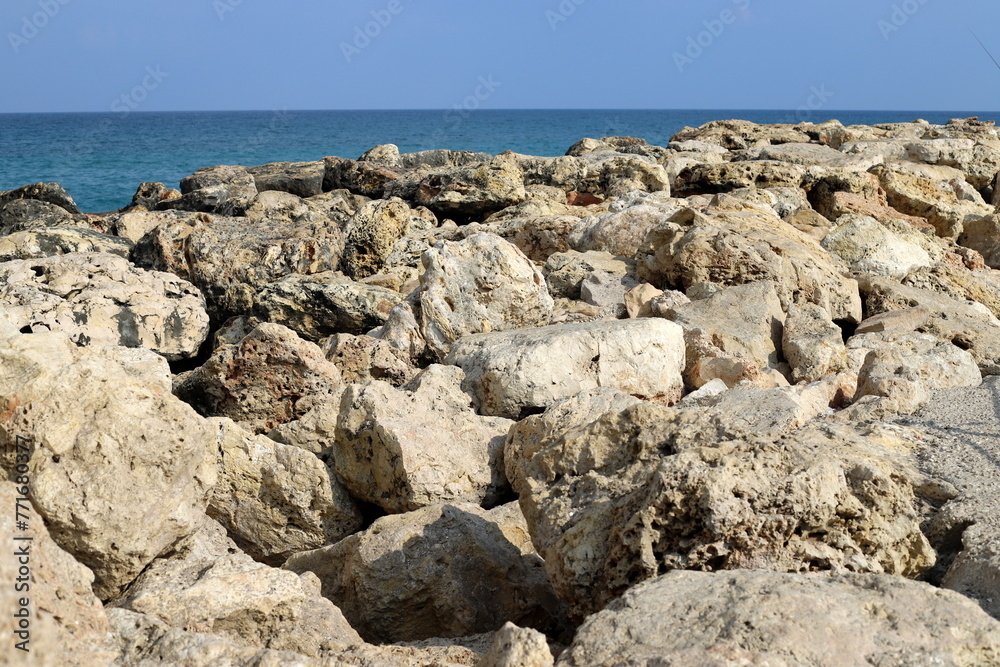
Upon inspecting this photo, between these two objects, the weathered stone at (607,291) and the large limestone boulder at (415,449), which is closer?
the large limestone boulder at (415,449)

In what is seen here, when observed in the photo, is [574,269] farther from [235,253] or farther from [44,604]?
[44,604]

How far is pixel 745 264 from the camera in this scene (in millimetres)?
6297

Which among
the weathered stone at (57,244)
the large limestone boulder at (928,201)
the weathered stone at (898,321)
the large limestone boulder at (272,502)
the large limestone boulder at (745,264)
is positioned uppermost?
the large limestone boulder at (928,201)

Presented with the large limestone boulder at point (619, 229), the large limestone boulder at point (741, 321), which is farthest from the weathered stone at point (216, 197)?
the large limestone boulder at point (741, 321)

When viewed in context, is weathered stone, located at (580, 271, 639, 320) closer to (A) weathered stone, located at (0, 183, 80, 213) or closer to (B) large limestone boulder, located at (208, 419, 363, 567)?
(B) large limestone boulder, located at (208, 419, 363, 567)

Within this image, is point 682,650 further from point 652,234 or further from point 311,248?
point 311,248

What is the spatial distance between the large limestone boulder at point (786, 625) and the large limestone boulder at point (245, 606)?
1.00 metres

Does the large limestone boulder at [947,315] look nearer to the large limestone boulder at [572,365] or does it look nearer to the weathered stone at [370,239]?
the large limestone boulder at [572,365]

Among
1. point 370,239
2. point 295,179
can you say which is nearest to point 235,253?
point 370,239

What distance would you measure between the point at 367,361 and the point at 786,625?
3.66 metres

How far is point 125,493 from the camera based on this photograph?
284 centimetres

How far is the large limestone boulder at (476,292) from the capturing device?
5.73 metres

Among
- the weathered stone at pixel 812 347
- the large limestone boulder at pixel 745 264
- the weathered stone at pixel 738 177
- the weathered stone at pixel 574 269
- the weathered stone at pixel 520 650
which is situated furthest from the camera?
the weathered stone at pixel 738 177

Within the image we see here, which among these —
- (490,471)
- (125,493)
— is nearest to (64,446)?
(125,493)
